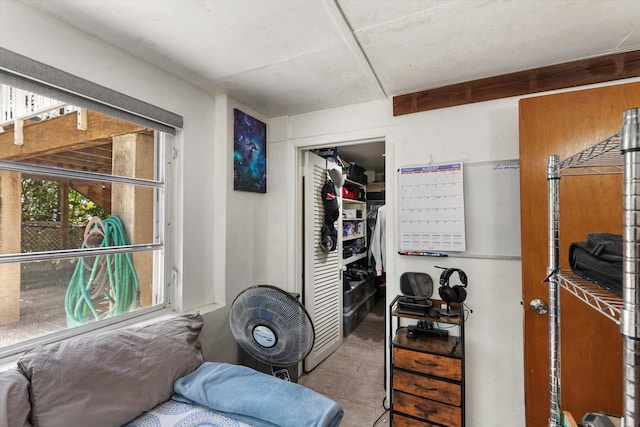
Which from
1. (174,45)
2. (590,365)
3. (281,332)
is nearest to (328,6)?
(174,45)

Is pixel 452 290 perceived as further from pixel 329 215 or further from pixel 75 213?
pixel 75 213

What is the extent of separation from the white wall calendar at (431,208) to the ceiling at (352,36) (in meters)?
0.63

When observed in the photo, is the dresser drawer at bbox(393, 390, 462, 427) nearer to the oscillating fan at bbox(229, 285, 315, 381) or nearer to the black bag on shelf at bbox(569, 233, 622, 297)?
the oscillating fan at bbox(229, 285, 315, 381)

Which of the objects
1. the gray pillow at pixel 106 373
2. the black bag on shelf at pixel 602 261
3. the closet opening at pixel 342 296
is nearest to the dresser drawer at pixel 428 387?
the closet opening at pixel 342 296

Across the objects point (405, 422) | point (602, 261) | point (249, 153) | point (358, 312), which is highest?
point (249, 153)

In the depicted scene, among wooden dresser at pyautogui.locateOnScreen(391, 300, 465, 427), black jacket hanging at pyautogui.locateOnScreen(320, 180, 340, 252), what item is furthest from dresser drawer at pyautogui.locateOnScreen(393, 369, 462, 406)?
black jacket hanging at pyautogui.locateOnScreen(320, 180, 340, 252)

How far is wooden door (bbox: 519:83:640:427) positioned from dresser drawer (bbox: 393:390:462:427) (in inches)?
16.8

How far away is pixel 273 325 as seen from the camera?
56.1 inches

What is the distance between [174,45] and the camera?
1519 millimetres

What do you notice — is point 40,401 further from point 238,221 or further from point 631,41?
point 631,41

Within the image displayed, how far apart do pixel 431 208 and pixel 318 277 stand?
1.31 m

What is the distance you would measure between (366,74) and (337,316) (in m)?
2.41

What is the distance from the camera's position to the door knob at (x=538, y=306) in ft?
4.84

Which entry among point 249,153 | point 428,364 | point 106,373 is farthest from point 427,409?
Answer: point 249,153
